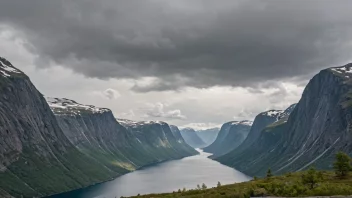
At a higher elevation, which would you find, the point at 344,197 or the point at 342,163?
the point at 342,163

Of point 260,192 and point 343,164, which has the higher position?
point 343,164

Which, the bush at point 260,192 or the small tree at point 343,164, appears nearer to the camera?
the bush at point 260,192

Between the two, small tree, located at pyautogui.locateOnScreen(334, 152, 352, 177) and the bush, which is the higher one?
small tree, located at pyautogui.locateOnScreen(334, 152, 352, 177)

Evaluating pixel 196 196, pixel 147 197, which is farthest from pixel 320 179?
pixel 147 197

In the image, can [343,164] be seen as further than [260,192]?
Yes

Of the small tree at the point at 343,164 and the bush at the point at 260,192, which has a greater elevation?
the small tree at the point at 343,164

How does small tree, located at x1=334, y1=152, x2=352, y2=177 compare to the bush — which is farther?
small tree, located at x1=334, y1=152, x2=352, y2=177

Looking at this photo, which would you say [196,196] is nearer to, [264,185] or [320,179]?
[264,185]

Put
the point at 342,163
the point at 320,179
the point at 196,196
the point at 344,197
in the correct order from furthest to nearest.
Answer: the point at 342,163, the point at 320,179, the point at 196,196, the point at 344,197
